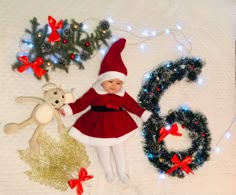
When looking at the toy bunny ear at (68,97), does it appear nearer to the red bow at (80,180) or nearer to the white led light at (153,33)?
→ the red bow at (80,180)

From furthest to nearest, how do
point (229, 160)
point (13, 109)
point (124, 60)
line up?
point (229, 160) → point (124, 60) → point (13, 109)

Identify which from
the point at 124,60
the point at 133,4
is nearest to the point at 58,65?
the point at 124,60

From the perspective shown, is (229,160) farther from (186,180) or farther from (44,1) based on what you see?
(44,1)

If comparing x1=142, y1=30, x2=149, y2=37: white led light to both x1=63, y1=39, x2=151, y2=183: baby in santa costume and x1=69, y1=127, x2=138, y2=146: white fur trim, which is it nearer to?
x1=63, y1=39, x2=151, y2=183: baby in santa costume

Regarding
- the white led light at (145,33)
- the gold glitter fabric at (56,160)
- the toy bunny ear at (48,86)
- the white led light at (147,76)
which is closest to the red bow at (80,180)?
the gold glitter fabric at (56,160)

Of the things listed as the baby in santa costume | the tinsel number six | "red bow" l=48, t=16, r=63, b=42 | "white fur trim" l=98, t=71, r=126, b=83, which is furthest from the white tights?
"red bow" l=48, t=16, r=63, b=42

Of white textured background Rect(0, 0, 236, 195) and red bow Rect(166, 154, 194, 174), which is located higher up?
white textured background Rect(0, 0, 236, 195)
